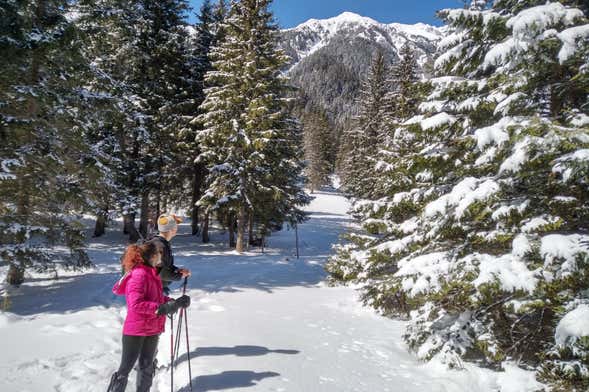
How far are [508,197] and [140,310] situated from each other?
5777 millimetres

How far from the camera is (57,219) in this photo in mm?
10945

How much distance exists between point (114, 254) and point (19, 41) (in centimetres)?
1041

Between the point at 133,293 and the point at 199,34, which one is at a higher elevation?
the point at 199,34

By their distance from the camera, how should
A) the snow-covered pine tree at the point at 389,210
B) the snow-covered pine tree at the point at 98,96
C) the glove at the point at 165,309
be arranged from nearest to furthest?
the glove at the point at 165,309 → the snow-covered pine tree at the point at 389,210 → the snow-covered pine tree at the point at 98,96

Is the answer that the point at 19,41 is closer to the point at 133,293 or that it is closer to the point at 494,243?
the point at 133,293

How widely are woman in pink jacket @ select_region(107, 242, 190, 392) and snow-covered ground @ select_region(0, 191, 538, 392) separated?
0.96 metres

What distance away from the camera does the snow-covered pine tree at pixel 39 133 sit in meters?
A: 9.21

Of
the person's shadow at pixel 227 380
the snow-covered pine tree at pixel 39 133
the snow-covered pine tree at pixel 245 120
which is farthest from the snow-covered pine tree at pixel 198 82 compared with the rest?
the person's shadow at pixel 227 380

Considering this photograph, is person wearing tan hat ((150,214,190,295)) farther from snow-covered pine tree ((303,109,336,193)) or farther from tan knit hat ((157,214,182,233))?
snow-covered pine tree ((303,109,336,193))

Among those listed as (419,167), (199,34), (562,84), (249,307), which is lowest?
(249,307)

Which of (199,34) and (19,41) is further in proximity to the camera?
(199,34)

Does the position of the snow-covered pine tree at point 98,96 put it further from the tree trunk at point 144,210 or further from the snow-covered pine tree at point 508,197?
the snow-covered pine tree at point 508,197

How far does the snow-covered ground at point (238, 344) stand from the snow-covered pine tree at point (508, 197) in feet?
2.78

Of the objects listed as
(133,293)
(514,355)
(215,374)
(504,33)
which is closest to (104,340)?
(215,374)
